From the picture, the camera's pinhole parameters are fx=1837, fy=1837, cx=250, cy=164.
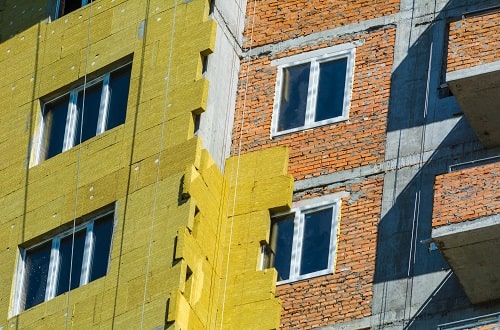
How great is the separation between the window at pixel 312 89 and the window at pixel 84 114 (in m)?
3.51

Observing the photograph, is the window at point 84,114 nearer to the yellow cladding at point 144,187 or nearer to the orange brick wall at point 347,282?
the yellow cladding at point 144,187

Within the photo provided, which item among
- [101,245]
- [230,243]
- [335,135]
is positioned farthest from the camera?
[335,135]

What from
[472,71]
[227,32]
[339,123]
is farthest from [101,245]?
[472,71]

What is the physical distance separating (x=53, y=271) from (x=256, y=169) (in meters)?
4.89

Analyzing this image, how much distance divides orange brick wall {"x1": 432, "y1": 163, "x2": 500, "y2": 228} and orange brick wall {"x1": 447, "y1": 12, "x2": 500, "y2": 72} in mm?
2443

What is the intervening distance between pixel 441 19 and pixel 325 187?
178 inches

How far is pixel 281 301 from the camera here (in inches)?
1481

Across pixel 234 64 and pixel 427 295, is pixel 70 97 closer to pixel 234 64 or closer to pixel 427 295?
pixel 234 64

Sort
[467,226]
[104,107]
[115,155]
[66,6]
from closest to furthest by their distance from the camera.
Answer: [467,226], [115,155], [104,107], [66,6]

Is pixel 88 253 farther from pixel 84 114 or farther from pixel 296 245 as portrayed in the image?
pixel 296 245

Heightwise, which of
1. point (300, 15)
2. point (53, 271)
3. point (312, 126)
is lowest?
point (53, 271)

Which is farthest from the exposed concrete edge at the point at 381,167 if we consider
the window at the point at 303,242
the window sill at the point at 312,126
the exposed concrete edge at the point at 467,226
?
the exposed concrete edge at the point at 467,226

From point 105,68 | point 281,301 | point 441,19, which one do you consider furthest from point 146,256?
point 441,19

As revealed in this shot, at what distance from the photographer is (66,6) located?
44281 mm
